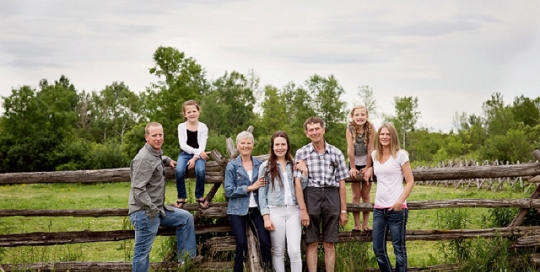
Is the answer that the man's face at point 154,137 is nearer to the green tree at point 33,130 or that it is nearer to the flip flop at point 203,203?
the flip flop at point 203,203

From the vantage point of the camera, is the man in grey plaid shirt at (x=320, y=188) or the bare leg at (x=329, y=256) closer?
the man in grey plaid shirt at (x=320, y=188)

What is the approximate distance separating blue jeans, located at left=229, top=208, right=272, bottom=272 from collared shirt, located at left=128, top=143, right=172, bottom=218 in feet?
2.85

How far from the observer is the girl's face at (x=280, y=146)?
620 cm

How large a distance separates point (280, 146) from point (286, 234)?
3.23 feet

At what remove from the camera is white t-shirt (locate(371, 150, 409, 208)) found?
20.1 ft

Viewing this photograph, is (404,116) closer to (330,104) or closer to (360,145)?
(330,104)

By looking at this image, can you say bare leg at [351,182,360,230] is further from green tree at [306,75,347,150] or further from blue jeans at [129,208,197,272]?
green tree at [306,75,347,150]

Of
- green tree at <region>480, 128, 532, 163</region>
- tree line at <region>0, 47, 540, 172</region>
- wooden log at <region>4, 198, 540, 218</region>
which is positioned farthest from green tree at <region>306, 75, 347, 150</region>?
wooden log at <region>4, 198, 540, 218</region>

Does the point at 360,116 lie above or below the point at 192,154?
above

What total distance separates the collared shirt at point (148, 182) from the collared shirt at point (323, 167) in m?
1.54

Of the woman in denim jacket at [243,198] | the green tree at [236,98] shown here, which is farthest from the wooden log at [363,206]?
the green tree at [236,98]

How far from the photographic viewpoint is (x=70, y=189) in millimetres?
28203

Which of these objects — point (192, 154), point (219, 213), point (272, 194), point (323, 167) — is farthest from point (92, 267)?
point (323, 167)

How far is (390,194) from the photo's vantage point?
6133 millimetres
